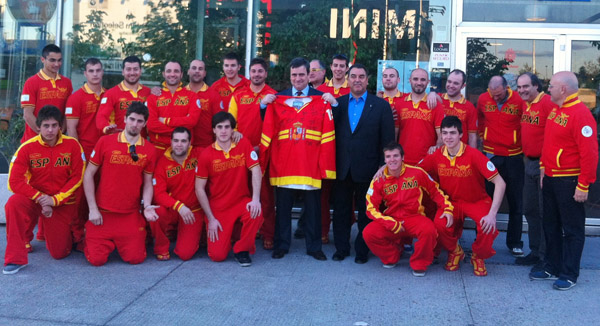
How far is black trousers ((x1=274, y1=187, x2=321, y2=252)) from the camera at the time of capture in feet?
20.6

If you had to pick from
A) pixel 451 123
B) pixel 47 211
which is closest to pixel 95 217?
pixel 47 211

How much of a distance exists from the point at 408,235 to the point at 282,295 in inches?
55.2

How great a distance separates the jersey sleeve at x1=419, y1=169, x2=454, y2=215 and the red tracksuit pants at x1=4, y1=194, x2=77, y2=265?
10.9 feet

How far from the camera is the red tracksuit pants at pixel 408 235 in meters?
5.74

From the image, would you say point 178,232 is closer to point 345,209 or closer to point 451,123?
point 345,209

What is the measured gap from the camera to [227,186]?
630cm

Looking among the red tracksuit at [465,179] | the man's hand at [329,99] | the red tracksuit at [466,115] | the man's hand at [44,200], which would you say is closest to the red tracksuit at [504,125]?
the red tracksuit at [466,115]

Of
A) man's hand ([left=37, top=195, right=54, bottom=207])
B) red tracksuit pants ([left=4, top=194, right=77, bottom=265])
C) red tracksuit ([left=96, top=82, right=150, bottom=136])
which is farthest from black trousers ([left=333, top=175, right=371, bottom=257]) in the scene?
man's hand ([left=37, top=195, right=54, bottom=207])

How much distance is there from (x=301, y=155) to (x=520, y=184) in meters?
2.35

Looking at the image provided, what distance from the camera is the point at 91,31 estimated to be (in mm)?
8602

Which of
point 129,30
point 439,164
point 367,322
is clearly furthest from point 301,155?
point 129,30

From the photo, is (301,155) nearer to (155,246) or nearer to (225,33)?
(155,246)

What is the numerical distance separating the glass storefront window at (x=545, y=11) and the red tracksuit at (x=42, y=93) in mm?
4956

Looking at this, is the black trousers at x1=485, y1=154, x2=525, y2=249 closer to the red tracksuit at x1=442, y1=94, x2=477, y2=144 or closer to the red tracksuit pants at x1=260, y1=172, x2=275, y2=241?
the red tracksuit at x1=442, y1=94, x2=477, y2=144
